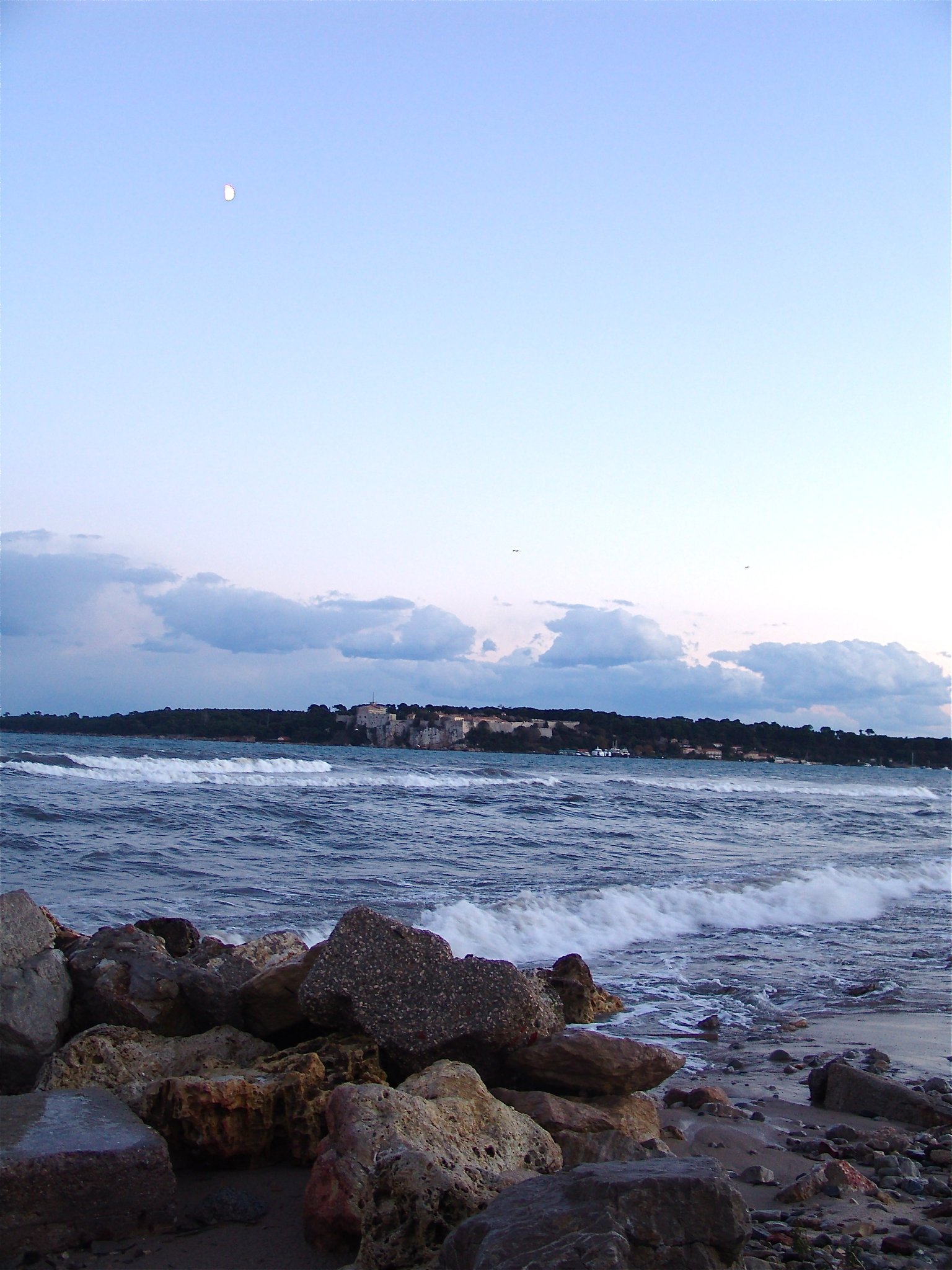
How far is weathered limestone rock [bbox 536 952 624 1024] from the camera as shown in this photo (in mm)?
6832

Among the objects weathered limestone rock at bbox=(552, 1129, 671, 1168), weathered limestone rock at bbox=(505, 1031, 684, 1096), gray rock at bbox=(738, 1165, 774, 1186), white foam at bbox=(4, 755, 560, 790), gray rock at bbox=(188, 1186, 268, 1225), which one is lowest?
white foam at bbox=(4, 755, 560, 790)

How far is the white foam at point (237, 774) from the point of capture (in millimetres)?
32219

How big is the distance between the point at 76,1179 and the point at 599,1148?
2.23 metres

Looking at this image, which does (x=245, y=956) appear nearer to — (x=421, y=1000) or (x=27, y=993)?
(x=27, y=993)

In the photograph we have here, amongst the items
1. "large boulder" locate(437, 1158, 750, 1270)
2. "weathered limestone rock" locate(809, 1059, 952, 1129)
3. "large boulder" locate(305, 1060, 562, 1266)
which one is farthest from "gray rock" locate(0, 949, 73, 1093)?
"weathered limestone rock" locate(809, 1059, 952, 1129)

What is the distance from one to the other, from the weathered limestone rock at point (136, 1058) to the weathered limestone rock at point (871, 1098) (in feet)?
11.2

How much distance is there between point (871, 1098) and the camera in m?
5.70

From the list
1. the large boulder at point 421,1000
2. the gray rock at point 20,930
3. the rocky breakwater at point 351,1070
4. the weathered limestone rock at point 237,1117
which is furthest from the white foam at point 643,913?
the weathered limestone rock at point 237,1117

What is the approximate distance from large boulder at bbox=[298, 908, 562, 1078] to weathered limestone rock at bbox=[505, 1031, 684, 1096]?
3.3 inches

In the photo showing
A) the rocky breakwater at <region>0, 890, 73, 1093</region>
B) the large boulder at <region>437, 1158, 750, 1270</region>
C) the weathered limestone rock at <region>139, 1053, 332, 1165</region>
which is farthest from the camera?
the rocky breakwater at <region>0, 890, 73, 1093</region>

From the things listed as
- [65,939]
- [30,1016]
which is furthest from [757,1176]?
[65,939]

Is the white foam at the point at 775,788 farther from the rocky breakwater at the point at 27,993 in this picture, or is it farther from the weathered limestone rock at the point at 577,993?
the rocky breakwater at the point at 27,993

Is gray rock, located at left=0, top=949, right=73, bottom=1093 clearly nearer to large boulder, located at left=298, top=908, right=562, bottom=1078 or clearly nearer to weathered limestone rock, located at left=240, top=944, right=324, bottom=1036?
weathered limestone rock, located at left=240, top=944, right=324, bottom=1036

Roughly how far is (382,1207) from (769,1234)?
5.44 feet
